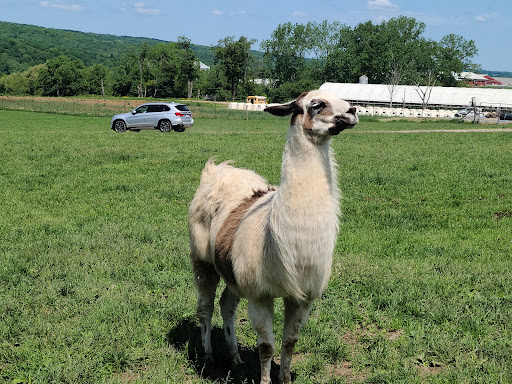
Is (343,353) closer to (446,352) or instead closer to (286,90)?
(446,352)

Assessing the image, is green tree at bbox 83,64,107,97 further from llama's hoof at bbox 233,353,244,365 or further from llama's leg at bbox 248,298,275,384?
llama's leg at bbox 248,298,275,384

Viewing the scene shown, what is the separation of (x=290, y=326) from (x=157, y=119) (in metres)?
27.4

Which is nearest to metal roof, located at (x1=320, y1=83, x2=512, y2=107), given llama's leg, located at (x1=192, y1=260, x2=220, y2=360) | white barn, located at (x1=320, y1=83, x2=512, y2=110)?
white barn, located at (x1=320, y1=83, x2=512, y2=110)

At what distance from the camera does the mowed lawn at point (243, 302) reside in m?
4.57

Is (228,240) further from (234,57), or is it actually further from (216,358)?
(234,57)

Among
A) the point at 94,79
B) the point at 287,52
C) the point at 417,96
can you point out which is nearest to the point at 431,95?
the point at 417,96

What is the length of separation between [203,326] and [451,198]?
26.2 feet

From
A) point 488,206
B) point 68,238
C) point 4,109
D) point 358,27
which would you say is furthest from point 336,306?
point 358,27

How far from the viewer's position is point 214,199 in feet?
15.7

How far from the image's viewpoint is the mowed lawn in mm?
4574

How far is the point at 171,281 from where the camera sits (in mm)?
6465

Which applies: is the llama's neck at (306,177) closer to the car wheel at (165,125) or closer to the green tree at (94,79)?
the car wheel at (165,125)

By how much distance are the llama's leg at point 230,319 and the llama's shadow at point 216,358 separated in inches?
4.5

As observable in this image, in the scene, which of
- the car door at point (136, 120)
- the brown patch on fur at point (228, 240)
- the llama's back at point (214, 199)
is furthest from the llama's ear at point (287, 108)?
the car door at point (136, 120)
